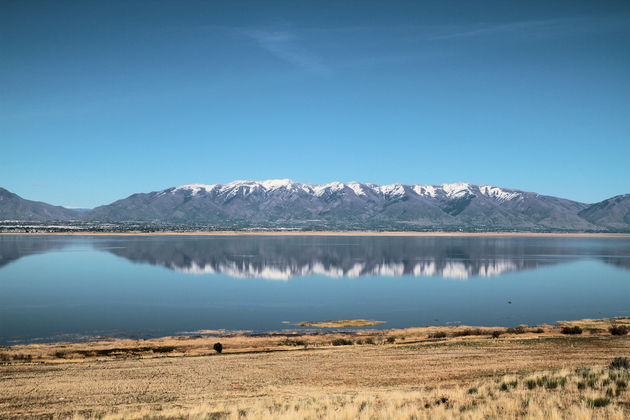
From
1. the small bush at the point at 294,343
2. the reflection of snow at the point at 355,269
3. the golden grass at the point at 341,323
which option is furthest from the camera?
the reflection of snow at the point at 355,269

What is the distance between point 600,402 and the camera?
11.9 metres

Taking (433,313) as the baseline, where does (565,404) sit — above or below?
above

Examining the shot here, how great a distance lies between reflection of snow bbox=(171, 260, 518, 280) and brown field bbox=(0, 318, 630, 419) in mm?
37540

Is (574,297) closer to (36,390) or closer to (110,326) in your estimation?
(110,326)

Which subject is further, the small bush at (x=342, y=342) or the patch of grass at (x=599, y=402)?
the small bush at (x=342, y=342)

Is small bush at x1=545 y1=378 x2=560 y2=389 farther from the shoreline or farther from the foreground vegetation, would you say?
the shoreline

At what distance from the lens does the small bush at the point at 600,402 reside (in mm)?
11734

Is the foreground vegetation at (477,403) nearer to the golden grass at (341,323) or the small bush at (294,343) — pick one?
the small bush at (294,343)

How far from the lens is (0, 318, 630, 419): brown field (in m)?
12.9

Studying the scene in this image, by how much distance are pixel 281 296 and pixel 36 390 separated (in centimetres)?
3429

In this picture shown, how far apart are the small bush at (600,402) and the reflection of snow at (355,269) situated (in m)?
54.6

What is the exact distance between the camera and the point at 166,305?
44.4m

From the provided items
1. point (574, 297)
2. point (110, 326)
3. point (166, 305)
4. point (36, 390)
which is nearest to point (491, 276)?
point (574, 297)

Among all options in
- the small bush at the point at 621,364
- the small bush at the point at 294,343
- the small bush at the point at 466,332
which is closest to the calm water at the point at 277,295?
the small bush at the point at 466,332
